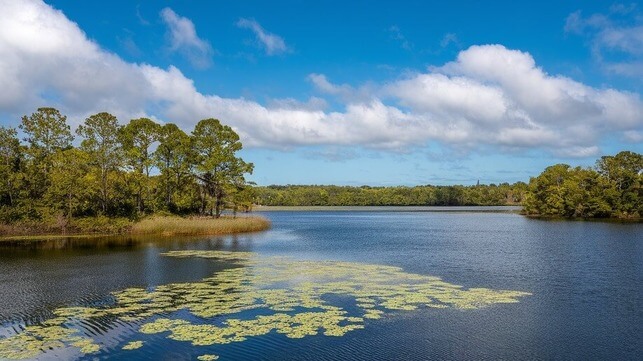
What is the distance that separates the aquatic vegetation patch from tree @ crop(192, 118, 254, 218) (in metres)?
39.8

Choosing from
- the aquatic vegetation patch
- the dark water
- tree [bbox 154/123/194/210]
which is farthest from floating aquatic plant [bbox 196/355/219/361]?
tree [bbox 154/123/194/210]

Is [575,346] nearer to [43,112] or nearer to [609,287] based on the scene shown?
[609,287]

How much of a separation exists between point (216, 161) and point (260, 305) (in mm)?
47684

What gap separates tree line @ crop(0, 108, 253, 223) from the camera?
5416cm

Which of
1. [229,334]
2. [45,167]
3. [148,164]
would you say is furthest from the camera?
[148,164]

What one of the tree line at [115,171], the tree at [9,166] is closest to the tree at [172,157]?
the tree line at [115,171]

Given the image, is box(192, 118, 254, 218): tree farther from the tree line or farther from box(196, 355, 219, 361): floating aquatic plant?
box(196, 355, 219, 361): floating aquatic plant

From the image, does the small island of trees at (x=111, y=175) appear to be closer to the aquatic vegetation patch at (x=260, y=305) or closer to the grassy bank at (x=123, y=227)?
the grassy bank at (x=123, y=227)

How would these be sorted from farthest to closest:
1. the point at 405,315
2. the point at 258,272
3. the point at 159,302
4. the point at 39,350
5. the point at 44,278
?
the point at 258,272 → the point at 44,278 → the point at 159,302 → the point at 405,315 → the point at 39,350

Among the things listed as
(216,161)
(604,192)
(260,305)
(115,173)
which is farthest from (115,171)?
(604,192)

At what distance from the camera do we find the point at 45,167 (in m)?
55.9

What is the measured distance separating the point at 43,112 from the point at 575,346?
60.9 metres

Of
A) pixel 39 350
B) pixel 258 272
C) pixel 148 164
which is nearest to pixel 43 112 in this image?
pixel 148 164

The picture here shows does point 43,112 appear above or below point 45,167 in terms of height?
above
